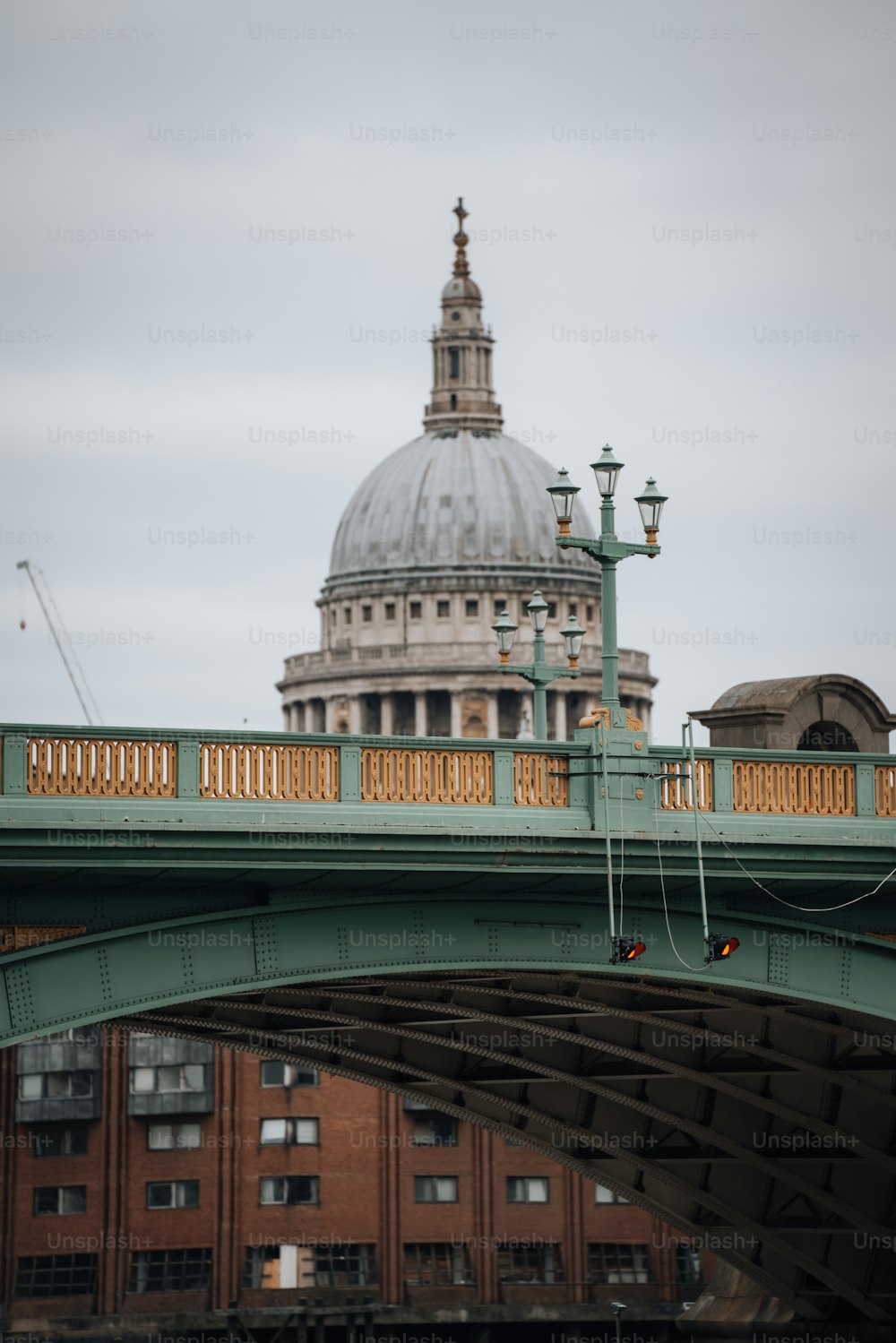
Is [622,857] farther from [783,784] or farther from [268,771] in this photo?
[268,771]

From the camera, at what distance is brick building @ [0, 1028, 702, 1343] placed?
98.4 m

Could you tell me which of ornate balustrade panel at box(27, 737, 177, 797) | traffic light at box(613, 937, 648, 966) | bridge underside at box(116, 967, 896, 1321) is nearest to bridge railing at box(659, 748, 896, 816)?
traffic light at box(613, 937, 648, 966)

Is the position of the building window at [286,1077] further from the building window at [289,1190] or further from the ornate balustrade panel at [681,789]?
the ornate balustrade panel at [681,789]

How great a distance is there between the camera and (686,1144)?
54.8 metres

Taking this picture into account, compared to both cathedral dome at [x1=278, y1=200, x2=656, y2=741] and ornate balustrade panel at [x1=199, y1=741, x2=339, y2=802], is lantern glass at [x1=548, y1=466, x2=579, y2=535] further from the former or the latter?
cathedral dome at [x1=278, y1=200, x2=656, y2=741]

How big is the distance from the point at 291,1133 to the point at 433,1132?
222 inches

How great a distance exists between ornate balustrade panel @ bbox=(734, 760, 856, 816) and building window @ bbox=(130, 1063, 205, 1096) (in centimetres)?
6395

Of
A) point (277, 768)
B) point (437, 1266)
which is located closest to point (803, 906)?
point (277, 768)

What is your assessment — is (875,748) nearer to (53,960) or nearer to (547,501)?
(53,960)

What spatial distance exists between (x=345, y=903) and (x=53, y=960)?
4.41m

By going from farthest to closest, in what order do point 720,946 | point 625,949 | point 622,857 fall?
point 622,857 → point 720,946 → point 625,949

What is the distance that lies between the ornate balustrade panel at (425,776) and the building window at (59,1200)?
67.3 meters

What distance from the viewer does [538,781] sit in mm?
36875

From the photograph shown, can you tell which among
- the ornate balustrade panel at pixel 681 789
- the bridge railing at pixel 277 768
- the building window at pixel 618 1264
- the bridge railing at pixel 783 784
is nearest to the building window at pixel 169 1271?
the building window at pixel 618 1264
